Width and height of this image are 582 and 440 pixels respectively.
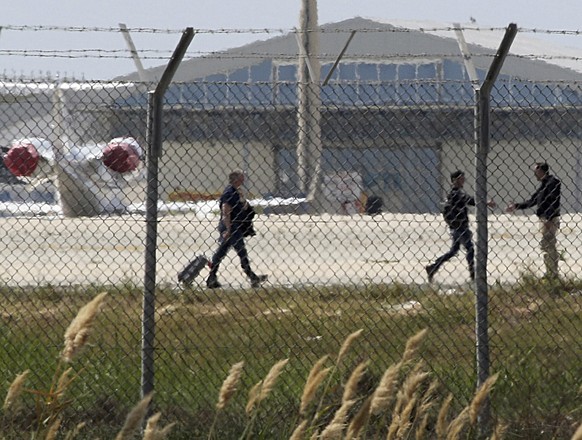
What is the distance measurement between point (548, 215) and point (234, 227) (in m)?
3.06

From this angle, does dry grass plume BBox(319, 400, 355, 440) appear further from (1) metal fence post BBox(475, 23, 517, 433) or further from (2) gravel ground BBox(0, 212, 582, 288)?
(2) gravel ground BBox(0, 212, 582, 288)

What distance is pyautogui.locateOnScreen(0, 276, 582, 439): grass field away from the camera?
774cm

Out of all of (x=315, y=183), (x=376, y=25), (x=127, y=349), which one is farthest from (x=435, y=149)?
(x=376, y=25)

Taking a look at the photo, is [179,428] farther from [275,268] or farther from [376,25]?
[376,25]

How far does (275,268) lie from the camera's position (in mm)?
15484

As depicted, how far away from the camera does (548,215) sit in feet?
41.0

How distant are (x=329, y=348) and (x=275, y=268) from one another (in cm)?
582

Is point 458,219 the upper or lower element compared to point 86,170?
upper

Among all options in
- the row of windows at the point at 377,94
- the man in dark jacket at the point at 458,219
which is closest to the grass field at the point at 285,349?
the man in dark jacket at the point at 458,219

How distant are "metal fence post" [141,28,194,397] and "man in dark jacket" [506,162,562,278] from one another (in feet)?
17.5

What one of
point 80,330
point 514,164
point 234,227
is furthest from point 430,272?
point 80,330

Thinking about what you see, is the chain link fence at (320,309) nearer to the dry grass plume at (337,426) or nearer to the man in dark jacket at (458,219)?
the man in dark jacket at (458,219)

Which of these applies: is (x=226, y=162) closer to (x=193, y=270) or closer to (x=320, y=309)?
(x=193, y=270)

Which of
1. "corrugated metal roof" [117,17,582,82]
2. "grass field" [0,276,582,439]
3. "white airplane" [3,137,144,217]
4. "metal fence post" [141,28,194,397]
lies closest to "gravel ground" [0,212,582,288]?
"white airplane" [3,137,144,217]
